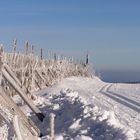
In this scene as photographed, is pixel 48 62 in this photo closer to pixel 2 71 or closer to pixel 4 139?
pixel 2 71

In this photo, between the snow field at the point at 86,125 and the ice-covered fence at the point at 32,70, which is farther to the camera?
the ice-covered fence at the point at 32,70

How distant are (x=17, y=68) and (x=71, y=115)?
1218 cm

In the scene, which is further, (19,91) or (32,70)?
(32,70)

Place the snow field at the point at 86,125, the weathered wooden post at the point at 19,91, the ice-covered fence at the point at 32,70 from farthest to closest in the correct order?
the ice-covered fence at the point at 32,70, the weathered wooden post at the point at 19,91, the snow field at the point at 86,125

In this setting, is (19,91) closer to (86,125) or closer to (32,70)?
(86,125)

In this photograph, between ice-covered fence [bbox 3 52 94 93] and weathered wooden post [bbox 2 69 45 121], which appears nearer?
weathered wooden post [bbox 2 69 45 121]

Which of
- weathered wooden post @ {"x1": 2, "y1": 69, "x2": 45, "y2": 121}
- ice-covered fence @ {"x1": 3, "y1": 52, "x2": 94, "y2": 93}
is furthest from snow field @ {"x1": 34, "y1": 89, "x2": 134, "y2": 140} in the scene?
ice-covered fence @ {"x1": 3, "y1": 52, "x2": 94, "y2": 93}

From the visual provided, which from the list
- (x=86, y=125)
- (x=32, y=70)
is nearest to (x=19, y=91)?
(x=86, y=125)

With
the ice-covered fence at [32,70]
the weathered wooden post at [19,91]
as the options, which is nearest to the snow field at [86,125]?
the weathered wooden post at [19,91]

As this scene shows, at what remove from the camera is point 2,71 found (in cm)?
1131

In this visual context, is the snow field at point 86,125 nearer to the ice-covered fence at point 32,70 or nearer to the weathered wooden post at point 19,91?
the weathered wooden post at point 19,91

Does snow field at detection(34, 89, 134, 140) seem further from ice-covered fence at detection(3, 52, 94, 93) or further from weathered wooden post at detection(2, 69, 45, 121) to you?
ice-covered fence at detection(3, 52, 94, 93)

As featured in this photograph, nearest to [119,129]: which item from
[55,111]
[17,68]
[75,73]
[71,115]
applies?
[71,115]

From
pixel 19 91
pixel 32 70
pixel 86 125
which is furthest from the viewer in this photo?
pixel 32 70
